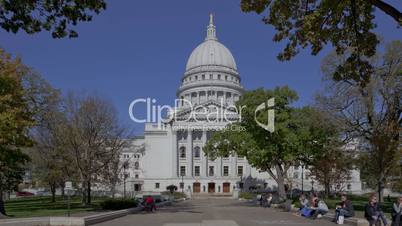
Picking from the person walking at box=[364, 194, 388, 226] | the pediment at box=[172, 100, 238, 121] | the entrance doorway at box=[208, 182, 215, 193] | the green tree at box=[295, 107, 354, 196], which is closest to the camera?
the person walking at box=[364, 194, 388, 226]

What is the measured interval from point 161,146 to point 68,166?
2784 inches

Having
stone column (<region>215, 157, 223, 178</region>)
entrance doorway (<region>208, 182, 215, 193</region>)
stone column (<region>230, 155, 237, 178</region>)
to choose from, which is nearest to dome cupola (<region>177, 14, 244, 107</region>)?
stone column (<region>230, 155, 237, 178</region>)

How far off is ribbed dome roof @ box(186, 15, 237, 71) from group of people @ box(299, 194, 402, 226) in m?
100

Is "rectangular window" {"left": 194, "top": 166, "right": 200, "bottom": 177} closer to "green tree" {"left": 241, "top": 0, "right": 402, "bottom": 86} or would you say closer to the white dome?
the white dome

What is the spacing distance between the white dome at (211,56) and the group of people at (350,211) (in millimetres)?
100311

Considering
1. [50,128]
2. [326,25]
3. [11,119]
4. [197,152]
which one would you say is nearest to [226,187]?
[197,152]

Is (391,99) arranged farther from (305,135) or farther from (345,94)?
(305,135)

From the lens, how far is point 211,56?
127312 millimetres

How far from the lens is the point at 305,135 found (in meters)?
39.8

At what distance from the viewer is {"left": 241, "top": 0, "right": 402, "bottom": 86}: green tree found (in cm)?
1192

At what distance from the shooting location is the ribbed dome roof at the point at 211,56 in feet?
417

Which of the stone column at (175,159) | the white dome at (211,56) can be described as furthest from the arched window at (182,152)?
the white dome at (211,56)

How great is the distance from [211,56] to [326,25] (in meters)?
115

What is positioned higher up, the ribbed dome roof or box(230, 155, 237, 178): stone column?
the ribbed dome roof
